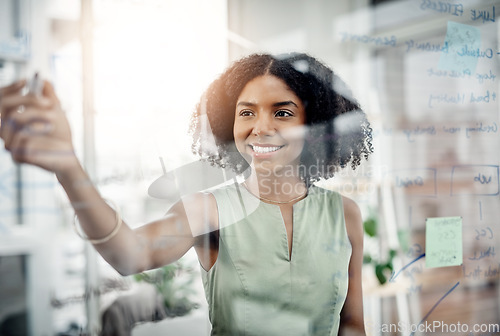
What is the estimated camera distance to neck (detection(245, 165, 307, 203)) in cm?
129

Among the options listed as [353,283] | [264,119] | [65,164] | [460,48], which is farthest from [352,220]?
[65,164]

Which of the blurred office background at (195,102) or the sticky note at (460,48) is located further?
the sticky note at (460,48)

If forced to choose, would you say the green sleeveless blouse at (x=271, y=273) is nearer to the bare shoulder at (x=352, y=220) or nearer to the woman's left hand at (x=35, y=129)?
the bare shoulder at (x=352, y=220)

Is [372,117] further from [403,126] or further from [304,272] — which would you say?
[304,272]

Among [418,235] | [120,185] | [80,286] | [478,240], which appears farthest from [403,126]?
[80,286]

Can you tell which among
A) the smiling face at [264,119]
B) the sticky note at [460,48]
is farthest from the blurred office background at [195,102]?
the smiling face at [264,119]

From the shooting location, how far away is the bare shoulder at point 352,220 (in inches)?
54.1

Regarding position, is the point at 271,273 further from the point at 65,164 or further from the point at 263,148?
the point at 65,164

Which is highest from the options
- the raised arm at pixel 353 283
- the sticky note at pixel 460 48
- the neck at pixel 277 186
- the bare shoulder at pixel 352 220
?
the sticky note at pixel 460 48

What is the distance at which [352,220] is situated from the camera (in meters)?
1.39

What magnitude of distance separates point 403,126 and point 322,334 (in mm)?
752

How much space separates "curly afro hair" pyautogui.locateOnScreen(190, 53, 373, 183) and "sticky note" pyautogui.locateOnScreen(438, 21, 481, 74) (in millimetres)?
386

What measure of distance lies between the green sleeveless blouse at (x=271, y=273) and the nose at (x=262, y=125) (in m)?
0.17

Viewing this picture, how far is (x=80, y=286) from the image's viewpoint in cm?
104
